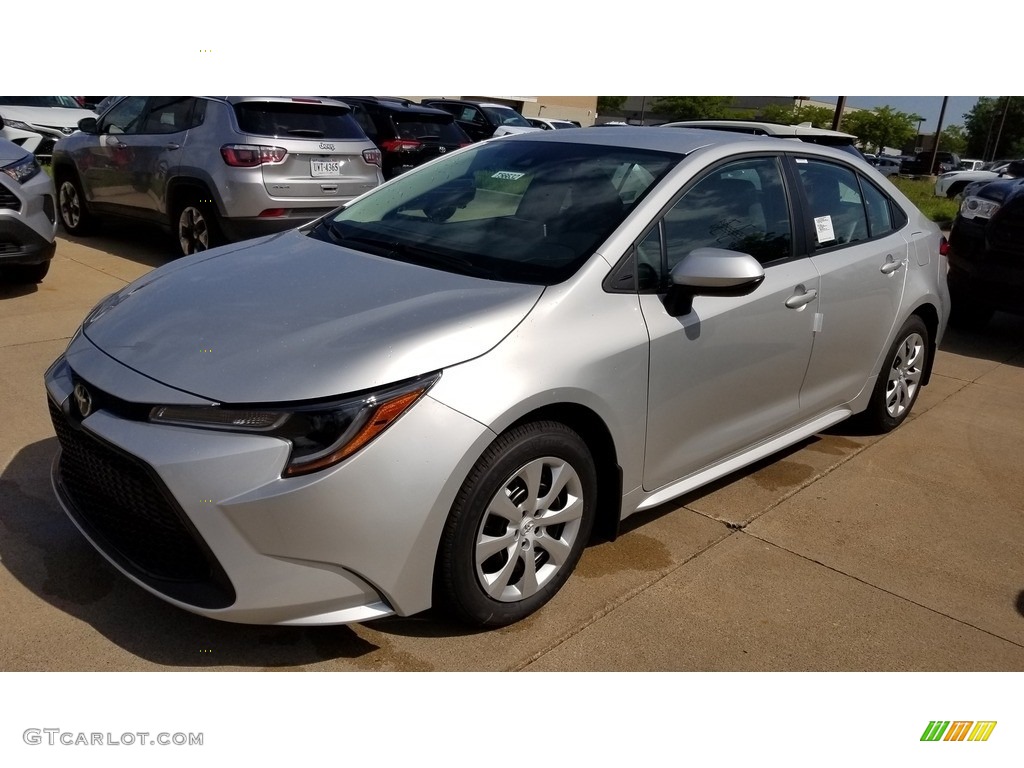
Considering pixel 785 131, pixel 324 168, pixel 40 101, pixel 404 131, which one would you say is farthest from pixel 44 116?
pixel 785 131

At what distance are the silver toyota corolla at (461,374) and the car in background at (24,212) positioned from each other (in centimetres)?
335

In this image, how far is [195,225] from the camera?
24.4 ft

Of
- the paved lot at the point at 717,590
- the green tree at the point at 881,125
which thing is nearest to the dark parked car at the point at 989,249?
the paved lot at the point at 717,590

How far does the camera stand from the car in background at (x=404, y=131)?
1045 cm

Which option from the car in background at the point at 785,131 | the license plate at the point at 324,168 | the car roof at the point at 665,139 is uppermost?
the car roof at the point at 665,139

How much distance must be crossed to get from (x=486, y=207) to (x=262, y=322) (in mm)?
1201

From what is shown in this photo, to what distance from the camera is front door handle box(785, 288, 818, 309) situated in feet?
12.3

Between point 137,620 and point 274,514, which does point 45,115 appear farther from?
point 274,514

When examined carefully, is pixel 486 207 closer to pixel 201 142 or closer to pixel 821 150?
pixel 821 150

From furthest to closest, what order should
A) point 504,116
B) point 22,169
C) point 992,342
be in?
point 504,116
point 992,342
point 22,169

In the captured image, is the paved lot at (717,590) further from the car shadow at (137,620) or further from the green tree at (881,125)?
the green tree at (881,125)

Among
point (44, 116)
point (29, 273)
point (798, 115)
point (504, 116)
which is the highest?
point (44, 116)

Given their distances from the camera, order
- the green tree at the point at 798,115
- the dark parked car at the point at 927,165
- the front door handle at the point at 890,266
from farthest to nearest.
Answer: the green tree at the point at 798,115 < the dark parked car at the point at 927,165 < the front door handle at the point at 890,266

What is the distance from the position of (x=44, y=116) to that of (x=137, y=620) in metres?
13.7
